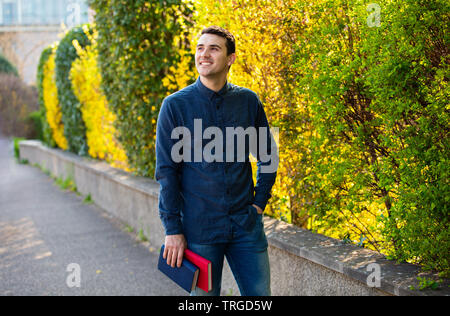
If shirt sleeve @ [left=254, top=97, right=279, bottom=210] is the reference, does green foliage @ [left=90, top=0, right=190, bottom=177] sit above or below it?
above

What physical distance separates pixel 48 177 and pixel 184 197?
454 inches

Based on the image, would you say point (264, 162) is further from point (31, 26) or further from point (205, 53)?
point (31, 26)

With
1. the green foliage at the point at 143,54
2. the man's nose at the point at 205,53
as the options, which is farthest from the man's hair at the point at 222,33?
the green foliage at the point at 143,54

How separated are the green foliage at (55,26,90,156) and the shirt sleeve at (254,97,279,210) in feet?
29.0

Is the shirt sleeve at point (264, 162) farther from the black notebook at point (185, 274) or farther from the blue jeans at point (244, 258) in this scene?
the black notebook at point (185, 274)

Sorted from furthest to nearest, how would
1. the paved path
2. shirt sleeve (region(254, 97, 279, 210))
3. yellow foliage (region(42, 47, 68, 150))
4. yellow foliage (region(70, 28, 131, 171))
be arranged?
yellow foliage (region(42, 47, 68, 150))
yellow foliage (region(70, 28, 131, 171))
the paved path
shirt sleeve (region(254, 97, 279, 210))

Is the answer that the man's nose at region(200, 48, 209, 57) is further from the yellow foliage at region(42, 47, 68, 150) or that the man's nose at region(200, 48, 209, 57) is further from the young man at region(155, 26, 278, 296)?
the yellow foliage at region(42, 47, 68, 150)

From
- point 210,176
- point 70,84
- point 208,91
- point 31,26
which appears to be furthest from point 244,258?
point 31,26

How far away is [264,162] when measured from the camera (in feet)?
9.07

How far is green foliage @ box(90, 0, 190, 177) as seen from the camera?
6.05m

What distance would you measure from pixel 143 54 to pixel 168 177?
4048 mm

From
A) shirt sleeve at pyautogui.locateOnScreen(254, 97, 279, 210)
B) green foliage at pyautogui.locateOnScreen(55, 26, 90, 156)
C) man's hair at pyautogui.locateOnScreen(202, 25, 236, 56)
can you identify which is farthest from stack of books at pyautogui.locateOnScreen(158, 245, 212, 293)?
green foliage at pyautogui.locateOnScreen(55, 26, 90, 156)

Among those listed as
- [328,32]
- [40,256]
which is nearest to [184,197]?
[328,32]

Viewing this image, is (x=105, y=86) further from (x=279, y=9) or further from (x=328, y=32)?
(x=328, y=32)
